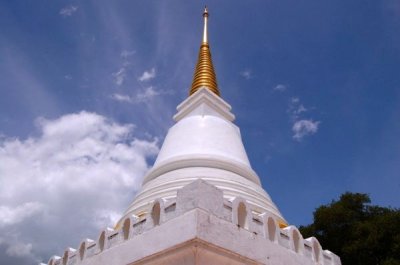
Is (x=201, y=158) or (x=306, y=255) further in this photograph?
(x=201, y=158)

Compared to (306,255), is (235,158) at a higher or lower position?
higher

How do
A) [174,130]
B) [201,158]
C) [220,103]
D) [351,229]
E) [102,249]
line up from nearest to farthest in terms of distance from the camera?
[102,249] → [201,158] → [174,130] → [220,103] → [351,229]

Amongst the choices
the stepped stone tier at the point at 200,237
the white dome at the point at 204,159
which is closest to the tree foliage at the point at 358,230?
the white dome at the point at 204,159

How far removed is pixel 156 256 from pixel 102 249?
1.93m

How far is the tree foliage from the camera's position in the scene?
1658 centimetres

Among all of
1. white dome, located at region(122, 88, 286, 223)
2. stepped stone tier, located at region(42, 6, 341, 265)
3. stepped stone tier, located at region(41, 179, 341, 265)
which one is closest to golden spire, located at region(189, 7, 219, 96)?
white dome, located at region(122, 88, 286, 223)

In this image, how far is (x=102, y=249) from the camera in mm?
8352

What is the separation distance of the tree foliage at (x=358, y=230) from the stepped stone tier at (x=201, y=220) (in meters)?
7.79

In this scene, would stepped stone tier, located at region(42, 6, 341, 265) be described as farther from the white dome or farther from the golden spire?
the golden spire

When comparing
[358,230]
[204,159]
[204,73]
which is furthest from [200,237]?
[358,230]

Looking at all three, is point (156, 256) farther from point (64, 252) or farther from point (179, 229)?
point (64, 252)

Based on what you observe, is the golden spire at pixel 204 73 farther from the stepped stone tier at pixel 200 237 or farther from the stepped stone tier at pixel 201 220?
the stepped stone tier at pixel 200 237

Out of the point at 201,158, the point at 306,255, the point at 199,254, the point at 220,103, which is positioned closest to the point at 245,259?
the point at 199,254

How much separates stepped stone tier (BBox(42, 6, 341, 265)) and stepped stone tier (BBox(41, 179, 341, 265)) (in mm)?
16
